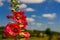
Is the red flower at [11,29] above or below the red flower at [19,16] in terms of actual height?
below

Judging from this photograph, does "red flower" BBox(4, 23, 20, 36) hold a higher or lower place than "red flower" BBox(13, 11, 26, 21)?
lower

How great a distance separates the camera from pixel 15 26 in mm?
2605

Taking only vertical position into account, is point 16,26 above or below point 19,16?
below

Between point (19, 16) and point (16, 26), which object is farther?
point (19, 16)

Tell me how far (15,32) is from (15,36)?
0.22ft

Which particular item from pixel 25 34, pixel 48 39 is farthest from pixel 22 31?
pixel 48 39

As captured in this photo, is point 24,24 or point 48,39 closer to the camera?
point 24,24

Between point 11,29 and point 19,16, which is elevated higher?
point 19,16

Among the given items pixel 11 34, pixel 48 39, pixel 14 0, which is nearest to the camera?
pixel 11 34

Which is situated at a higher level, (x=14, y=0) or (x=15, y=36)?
(x=14, y=0)

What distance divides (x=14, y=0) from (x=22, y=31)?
0.36m

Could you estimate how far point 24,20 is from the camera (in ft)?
8.75

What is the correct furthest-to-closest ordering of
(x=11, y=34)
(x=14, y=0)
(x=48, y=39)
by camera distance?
(x=48, y=39) < (x=14, y=0) < (x=11, y=34)

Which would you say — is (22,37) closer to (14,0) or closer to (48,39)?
(14,0)
